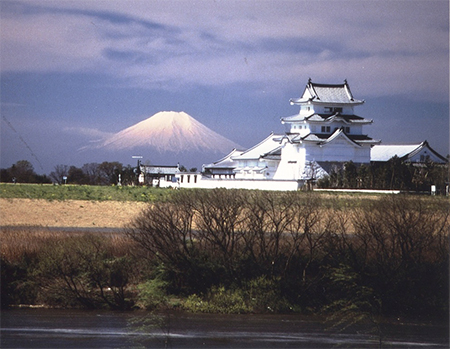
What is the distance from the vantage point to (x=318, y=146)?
6669 cm

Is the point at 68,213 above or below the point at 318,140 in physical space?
below

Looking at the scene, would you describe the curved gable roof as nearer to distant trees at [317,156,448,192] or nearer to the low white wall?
the low white wall

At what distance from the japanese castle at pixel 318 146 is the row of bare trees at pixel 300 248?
33.9m

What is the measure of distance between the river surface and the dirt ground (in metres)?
11.9

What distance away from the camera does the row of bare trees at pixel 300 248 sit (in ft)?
82.6

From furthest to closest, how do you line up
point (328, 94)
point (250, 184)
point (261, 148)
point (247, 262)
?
point (261, 148) → point (328, 94) → point (250, 184) → point (247, 262)

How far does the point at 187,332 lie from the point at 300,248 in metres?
6.51

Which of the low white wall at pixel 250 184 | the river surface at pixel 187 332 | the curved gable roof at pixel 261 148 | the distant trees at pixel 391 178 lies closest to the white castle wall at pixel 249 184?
the low white wall at pixel 250 184

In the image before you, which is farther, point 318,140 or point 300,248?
point 318,140

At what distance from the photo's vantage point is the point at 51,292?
2438cm

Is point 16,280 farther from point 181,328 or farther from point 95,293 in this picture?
point 181,328

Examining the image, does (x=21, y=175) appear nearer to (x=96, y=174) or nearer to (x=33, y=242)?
(x=96, y=174)

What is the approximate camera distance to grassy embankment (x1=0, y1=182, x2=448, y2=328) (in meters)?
24.6

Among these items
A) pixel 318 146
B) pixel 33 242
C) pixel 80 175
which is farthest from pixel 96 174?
pixel 33 242
